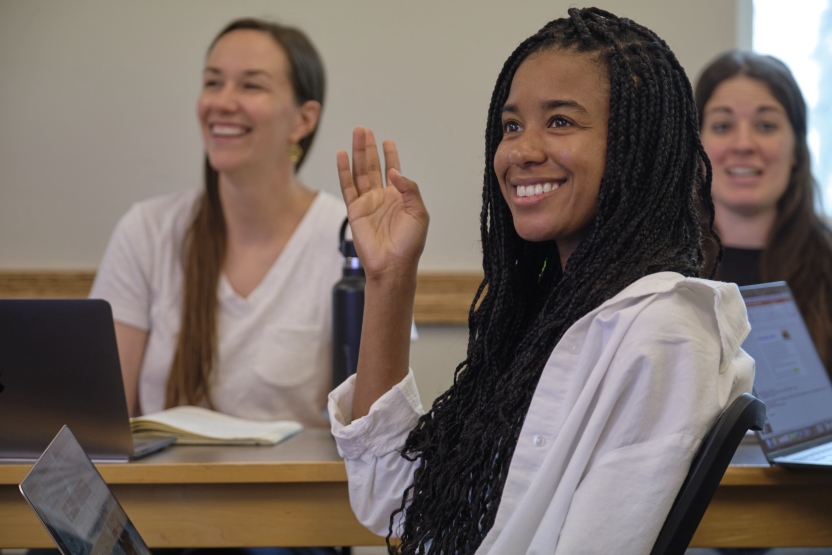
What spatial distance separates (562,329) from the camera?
0.90 metres

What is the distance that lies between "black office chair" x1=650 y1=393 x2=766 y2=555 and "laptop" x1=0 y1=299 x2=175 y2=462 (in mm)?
742

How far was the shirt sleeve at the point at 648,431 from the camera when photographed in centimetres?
73

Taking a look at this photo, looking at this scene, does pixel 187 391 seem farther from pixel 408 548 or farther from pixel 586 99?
pixel 586 99

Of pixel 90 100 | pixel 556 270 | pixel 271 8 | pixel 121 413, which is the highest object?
pixel 271 8

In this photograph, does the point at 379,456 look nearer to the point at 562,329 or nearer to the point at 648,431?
the point at 562,329

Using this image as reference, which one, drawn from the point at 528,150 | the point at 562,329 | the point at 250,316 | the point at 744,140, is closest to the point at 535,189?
the point at 528,150

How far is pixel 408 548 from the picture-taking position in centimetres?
Result: 93

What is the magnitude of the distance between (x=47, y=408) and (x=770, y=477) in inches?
39.3

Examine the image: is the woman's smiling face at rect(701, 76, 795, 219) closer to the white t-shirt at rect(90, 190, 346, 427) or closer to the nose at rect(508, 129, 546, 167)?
the white t-shirt at rect(90, 190, 346, 427)

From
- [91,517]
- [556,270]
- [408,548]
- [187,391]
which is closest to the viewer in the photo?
[91,517]

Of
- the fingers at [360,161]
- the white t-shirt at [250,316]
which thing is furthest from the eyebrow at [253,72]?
the fingers at [360,161]

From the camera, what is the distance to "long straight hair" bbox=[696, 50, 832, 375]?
1.91 metres

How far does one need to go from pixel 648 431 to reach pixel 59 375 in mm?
783

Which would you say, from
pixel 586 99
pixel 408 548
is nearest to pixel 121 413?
pixel 408 548
